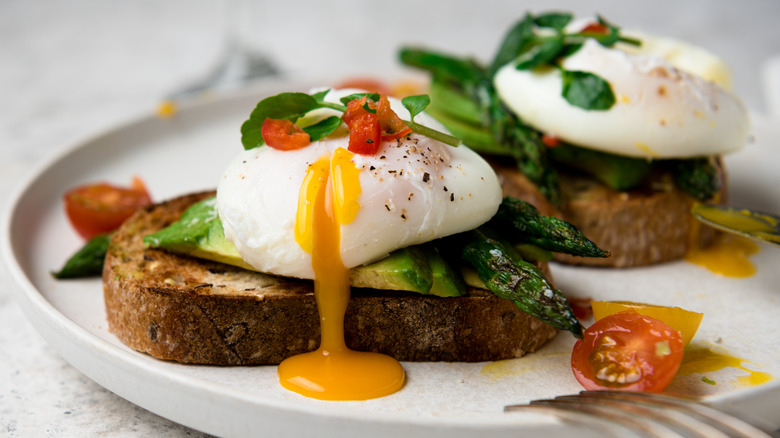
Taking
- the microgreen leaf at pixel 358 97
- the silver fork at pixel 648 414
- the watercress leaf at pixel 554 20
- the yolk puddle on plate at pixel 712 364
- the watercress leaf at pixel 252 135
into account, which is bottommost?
the yolk puddle on plate at pixel 712 364

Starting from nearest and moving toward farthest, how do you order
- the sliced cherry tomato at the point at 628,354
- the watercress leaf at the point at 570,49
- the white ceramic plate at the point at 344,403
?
the white ceramic plate at the point at 344,403, the sliced cherry tomato at the point at 628,354, the watercress leaf at the point at 570,49

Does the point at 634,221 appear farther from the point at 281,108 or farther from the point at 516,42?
the point at 281,108

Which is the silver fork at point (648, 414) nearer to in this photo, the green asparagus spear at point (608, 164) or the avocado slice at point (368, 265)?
the avocado slice at point (368, 265)

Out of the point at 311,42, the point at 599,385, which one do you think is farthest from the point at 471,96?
the point at 311,42

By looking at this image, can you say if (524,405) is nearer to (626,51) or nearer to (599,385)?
(599,385)

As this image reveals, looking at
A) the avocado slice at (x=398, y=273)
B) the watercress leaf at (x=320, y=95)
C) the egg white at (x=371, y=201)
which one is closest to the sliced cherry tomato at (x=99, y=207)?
the egg white at (x=371, y=201)

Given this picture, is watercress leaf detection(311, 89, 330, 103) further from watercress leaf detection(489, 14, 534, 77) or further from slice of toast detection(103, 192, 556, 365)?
watercress leaf detection(489, 14, 534, 77)

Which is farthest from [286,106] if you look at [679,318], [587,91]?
[679,318]
